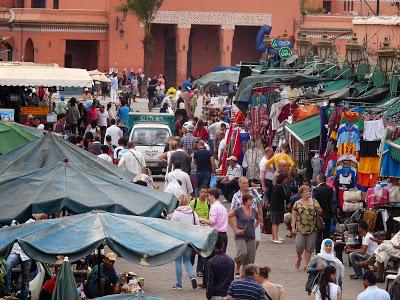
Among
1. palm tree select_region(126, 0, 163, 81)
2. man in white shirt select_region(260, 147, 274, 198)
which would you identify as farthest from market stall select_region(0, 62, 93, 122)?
palm tree select_region(126, 0, 163, 81)

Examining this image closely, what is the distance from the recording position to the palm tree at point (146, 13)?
6138cm

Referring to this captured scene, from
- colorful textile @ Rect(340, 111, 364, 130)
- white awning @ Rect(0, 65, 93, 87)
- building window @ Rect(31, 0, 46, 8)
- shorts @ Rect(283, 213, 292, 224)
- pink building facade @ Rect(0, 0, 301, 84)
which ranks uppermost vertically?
building window @ Rect(31, 0, 46, 8)

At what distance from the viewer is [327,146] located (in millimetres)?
24625

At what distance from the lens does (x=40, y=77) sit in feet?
111

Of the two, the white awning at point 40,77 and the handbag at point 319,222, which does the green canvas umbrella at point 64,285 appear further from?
the white awning at point 40,77

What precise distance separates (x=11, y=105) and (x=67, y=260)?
71.5 ft

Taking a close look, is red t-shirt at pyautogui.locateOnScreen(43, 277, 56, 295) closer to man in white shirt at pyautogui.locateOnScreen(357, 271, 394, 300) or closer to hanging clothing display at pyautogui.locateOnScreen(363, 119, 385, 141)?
man in white shirt at pyautogui.locateOnScreen(357, 271, 394, 300)

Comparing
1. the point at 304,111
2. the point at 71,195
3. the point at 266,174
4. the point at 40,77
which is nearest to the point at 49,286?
the point at 71,195

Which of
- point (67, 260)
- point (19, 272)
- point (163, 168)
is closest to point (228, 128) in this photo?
point (163, 168)

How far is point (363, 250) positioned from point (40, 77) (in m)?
15.5

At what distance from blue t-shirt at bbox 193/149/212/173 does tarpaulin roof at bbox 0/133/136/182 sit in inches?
242

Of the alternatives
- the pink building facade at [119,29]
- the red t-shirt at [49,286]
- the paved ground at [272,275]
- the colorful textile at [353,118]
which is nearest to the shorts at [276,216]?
the paved ground at [272,275]

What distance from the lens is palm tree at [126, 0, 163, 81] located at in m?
61.4

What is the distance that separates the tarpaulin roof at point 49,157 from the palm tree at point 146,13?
41882 mm
